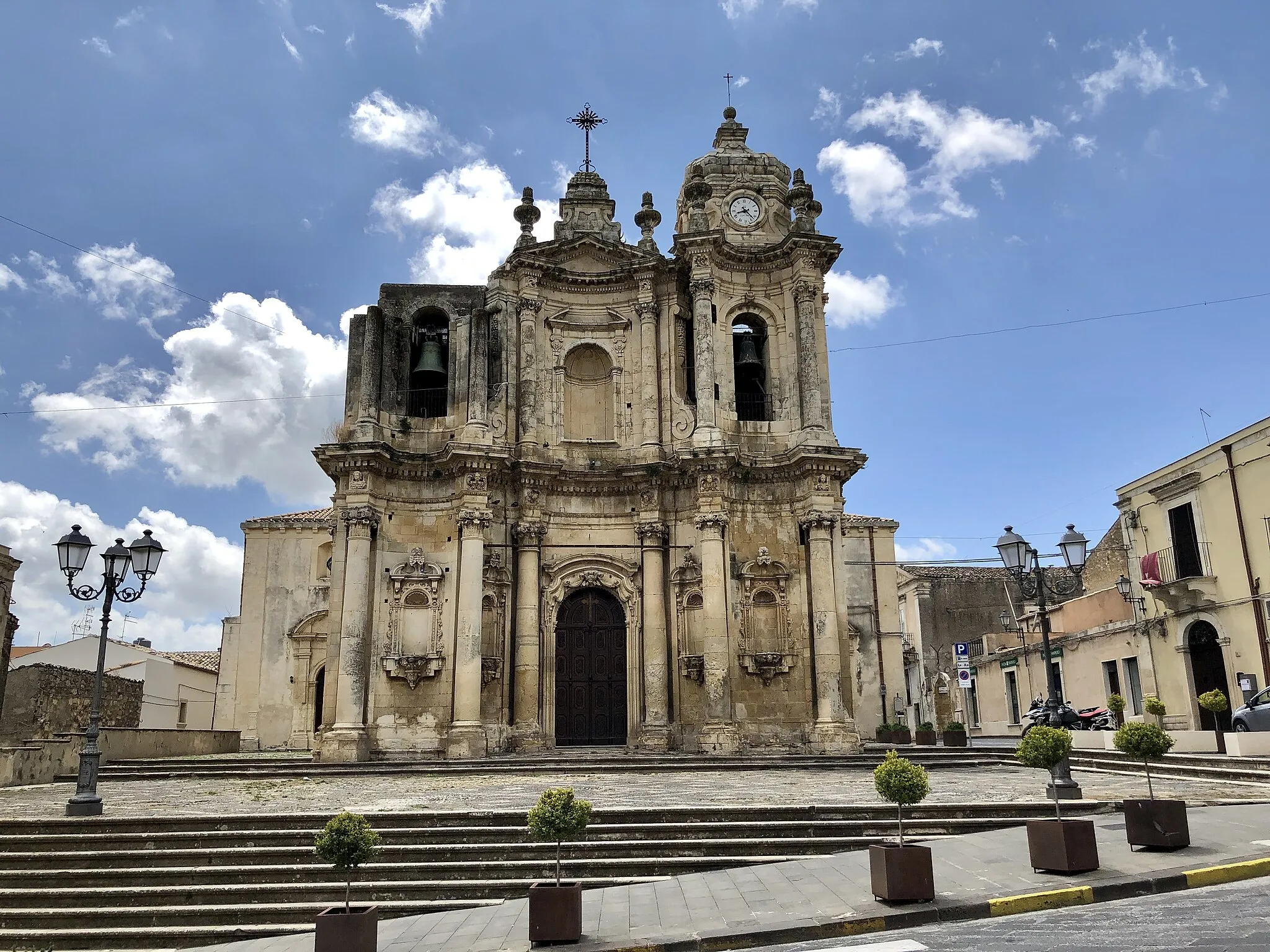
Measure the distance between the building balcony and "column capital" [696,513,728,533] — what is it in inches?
485

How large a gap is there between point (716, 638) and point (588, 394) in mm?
7431

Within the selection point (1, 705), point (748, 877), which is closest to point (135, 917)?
point (748, 877)

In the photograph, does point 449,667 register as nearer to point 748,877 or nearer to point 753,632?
point 753,632

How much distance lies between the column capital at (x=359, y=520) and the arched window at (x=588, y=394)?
5.35 meters

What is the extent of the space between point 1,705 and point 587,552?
596 inches

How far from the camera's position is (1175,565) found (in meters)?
26.5

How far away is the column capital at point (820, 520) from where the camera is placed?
926 inches

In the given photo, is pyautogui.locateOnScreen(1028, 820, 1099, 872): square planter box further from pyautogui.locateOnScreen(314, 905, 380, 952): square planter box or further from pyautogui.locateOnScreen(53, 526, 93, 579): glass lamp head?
pyautogui.locateOnScreen(53, 526, 93, 579): glass lamp head

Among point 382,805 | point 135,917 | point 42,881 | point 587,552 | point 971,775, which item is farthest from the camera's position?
point 587,552

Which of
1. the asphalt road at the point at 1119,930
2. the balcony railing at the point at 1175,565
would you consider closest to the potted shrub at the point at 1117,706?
the balcony railing at the point at 1175,565

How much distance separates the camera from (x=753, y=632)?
23.7 metres

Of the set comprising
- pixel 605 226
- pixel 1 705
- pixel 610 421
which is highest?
pixel 605 226

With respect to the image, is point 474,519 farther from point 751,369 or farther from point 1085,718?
point 1085,718

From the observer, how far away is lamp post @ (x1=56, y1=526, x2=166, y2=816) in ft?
46.1
